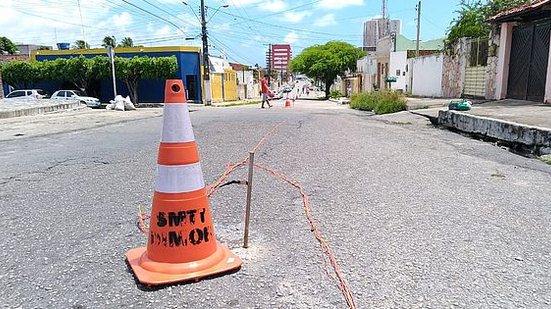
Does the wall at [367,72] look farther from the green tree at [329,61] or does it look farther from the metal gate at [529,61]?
the metal gate at [529,61]

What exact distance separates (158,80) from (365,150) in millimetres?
32308

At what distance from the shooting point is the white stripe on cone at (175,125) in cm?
310

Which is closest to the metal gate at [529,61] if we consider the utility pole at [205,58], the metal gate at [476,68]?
the metal gate at [476,68]

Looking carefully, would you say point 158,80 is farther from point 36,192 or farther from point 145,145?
point 36,192

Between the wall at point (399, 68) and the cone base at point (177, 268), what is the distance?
35.9 meters

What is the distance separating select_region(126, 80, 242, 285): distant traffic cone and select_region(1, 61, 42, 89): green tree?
38.2 metres

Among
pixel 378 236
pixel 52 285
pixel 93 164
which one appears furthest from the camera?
pixel 93 164

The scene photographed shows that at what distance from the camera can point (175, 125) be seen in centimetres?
311

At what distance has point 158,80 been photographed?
122 feet

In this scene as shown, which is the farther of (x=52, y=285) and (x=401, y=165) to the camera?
(x=401, y=165)

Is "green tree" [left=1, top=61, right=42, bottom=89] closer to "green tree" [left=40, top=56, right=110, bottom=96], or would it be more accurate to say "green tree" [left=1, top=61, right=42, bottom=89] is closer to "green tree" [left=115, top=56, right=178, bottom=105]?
"green tree" [left=40, top=56, right=110, bottom=96]

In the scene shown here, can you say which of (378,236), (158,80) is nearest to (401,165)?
(378,236)

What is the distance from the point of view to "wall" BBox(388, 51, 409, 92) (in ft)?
124

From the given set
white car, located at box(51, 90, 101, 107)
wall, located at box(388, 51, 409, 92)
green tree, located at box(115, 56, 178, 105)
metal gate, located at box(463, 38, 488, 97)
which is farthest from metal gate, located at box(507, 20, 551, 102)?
white car, located at box(51, 90, 101, 107)
